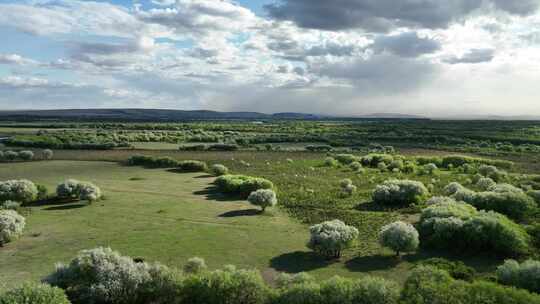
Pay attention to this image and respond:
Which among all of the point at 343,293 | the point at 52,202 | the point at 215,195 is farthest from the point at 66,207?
the point at 343,293

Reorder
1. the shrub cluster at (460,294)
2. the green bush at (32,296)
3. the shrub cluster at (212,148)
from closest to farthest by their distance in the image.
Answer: the green bush at (32,296) < the shrub cluster at (460,294) < the shrub cluster at (212,148)

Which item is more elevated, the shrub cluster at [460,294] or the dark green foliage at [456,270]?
the shrub cluster at [460,294]

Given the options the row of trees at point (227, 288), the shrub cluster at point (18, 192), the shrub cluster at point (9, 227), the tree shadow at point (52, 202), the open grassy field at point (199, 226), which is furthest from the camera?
the tree shadow at point (52, 202)

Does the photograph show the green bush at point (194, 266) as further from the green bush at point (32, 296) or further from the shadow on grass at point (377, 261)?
the shadow on grass at point (377, 261)

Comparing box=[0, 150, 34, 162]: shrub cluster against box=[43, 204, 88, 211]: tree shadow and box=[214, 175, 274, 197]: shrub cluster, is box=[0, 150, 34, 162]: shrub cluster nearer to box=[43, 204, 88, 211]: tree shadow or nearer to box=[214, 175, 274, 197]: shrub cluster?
box=[43, 204, 88, 211]: tree shadow

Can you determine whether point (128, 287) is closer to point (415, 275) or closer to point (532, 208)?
point (415, 275)

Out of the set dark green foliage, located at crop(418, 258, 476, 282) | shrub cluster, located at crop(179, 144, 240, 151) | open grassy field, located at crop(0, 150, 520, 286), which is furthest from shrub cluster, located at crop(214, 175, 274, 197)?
shrub cluster, located at crop(179, 144, 240, 151)

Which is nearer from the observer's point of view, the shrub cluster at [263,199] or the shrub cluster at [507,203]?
the shrub cluster at [507,203]

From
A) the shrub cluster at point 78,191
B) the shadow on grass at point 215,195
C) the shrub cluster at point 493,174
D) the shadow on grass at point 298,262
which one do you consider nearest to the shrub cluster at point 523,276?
the shadow on grass at point 298,262
